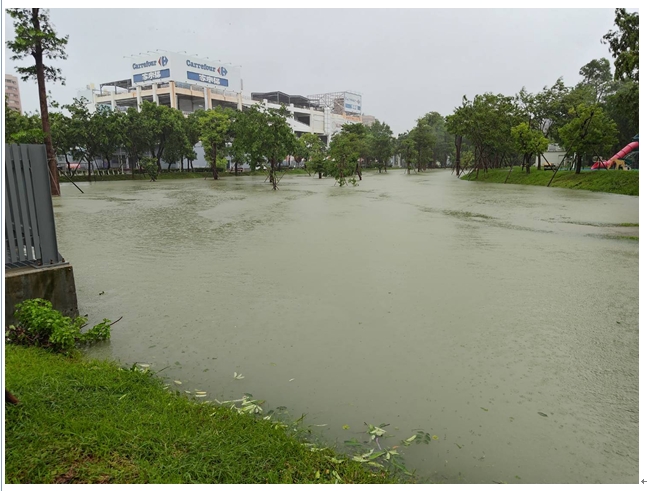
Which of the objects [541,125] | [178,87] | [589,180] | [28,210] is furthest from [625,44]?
[178,87]

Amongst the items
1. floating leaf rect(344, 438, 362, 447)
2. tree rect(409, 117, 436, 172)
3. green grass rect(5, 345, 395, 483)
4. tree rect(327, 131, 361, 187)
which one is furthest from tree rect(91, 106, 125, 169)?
floating leaf rect(344, 438, 362, 447)

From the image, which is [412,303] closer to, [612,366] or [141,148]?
[612,366]

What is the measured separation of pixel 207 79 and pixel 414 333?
4621 centimetres

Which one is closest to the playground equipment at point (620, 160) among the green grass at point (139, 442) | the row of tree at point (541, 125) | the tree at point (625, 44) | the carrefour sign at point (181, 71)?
the row of tree at point (541, 125)

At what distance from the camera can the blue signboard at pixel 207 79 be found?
42513 mm

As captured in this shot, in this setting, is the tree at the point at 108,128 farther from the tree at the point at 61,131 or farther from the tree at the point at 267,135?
the tree at the point at 267,135

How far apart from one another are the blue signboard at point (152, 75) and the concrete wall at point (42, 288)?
42806mm

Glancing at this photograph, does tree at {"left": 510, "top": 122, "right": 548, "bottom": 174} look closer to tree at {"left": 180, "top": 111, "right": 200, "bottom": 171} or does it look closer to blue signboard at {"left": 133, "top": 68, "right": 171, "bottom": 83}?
tree at {"left": 180, "top": 111, "right": 200, "bottom": 171}

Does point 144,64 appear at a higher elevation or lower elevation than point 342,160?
higher

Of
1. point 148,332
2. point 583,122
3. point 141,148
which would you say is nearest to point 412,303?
point 148,332

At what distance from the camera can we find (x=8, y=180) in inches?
110

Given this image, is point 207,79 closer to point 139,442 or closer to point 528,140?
point 528,140

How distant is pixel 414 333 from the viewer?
9.77 ft
